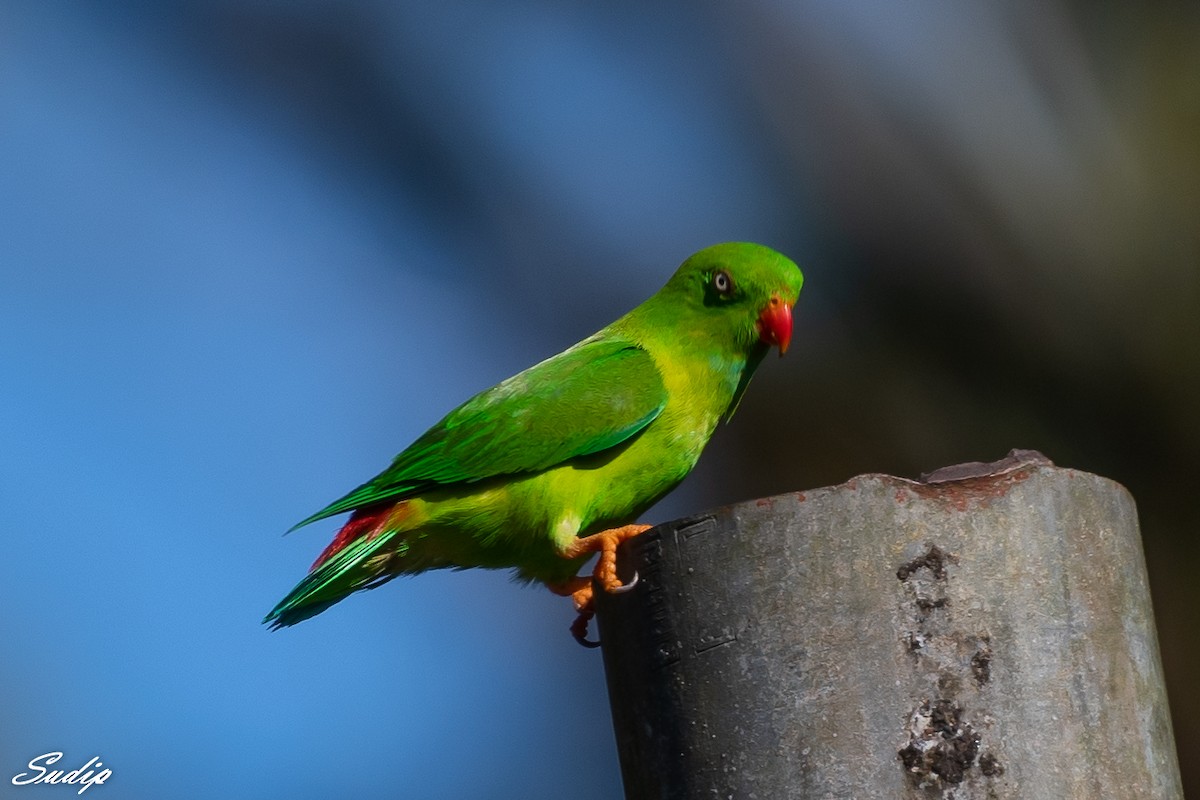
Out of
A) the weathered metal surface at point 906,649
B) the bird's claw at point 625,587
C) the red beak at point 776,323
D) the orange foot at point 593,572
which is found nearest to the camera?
the weathered metal surface at point 906,649

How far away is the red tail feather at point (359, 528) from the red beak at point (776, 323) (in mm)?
1580

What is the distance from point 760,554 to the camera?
9.38 ft

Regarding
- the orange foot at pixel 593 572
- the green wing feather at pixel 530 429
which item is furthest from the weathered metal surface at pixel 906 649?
the green wing feather at pixel 530 429

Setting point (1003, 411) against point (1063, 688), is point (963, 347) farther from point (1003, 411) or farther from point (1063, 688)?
point (1063, 688)

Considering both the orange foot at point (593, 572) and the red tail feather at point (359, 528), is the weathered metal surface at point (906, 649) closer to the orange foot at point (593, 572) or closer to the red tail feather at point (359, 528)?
the orange foot at point (593, 572)

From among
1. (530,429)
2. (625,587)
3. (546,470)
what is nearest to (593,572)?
(546,470)

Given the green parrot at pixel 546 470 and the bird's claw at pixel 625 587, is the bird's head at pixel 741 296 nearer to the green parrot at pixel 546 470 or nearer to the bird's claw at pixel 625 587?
the green parrot at pixel 546 470

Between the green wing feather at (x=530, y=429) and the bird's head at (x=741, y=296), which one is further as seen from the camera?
the bird's head at (x=741, y=296)

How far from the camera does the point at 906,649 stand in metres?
2.76

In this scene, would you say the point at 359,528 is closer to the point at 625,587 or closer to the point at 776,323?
the point at 776,323

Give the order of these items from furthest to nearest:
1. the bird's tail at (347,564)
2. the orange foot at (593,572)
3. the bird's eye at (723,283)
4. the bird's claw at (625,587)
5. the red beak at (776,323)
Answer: the bird's eye at (723,283) < the red beak at (776,323) < the bird's tail at (347,564) < the orange foot at (593,572) < the bird's claw at (625,587)

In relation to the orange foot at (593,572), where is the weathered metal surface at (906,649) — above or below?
below

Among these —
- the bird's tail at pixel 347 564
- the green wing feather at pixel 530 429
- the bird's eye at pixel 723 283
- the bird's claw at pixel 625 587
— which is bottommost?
the bird's claw at pixel 625 587

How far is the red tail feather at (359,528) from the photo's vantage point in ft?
16.6
